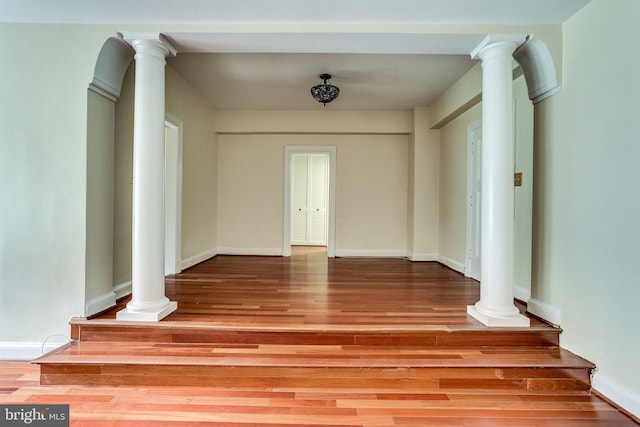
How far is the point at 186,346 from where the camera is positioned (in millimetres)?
2332

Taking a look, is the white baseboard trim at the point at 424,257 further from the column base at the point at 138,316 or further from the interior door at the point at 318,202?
the column base at the point at 138,316

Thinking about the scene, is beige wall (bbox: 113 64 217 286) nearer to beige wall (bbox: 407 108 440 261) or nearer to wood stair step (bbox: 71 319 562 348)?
wood stair step (bbox: 71 319 562 348)

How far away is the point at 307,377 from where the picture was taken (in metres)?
2.07

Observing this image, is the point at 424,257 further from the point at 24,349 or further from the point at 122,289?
the point at 24,349

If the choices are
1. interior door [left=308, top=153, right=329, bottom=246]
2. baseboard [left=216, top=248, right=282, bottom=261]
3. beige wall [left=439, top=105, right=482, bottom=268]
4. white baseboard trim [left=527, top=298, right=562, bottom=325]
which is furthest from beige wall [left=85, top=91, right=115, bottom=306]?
interior door [left=308, top=153, right=329, bottom=246]

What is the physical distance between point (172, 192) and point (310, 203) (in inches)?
165

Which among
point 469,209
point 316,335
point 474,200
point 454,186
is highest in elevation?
point 454,186

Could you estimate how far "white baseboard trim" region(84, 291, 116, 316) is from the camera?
8.20ft

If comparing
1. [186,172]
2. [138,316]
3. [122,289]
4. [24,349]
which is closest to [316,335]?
[138,316]

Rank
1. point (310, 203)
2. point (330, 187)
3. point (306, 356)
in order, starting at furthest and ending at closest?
point (310, 203) → point (330, 187) → point (306, 356)

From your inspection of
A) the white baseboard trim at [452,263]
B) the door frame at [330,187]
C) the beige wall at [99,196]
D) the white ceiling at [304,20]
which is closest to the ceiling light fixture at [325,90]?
the white ceiling at [304,20]

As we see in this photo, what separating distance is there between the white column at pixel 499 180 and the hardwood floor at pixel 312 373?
0.99 ft

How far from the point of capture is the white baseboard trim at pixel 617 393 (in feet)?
5.99

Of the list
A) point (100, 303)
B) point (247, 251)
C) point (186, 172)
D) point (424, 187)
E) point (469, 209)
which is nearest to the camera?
point (100, 303)
